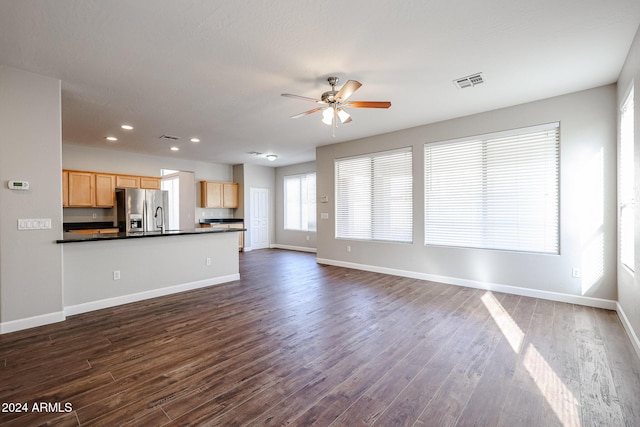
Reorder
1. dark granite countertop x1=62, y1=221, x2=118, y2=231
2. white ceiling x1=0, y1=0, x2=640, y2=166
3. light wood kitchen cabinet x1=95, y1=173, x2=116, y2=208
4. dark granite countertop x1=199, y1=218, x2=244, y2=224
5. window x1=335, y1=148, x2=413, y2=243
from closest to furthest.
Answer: white ceiling x1=0, y1=0, x2=640, y2=166 < window x1=335, y1=148, x2=413, y2=243 < dark granite countertop x1=62, y1=221, x2=118, y2=231 < light wood kitchen cabinet x1=95, y1=173, x2=116, y2=208 < dark granite countertop x1=199, y1=218, x2=244, y2=224

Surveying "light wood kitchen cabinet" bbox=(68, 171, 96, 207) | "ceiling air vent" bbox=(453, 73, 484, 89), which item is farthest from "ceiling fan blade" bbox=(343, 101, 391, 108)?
"light wood kitchen cabinet" bbox=(68, 171, 96, 207)

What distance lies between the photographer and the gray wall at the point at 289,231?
892 cm

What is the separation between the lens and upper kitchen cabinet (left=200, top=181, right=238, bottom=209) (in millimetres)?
8570

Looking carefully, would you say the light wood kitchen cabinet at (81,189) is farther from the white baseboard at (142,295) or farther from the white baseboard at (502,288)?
the white baseboard at (502,288)

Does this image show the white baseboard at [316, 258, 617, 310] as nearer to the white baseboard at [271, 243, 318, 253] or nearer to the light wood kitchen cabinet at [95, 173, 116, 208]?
the white baseboard at [271, 243, 318, 253]

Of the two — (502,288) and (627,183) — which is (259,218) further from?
(627,183)

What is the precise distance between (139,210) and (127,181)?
34.3 inches

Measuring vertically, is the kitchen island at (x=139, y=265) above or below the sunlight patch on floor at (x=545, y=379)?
above

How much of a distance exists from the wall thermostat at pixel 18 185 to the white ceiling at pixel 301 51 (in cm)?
122

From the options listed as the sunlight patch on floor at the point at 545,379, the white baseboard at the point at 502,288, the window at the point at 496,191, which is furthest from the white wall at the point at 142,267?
the sunlight patch on floor at the point at 545,379

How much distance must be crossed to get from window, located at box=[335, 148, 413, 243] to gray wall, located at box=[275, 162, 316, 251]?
2.41 meters

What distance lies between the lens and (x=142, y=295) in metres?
4.18

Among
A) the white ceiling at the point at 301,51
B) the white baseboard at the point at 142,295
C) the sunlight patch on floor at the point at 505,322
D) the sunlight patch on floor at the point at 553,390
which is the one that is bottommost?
the sunlight patch on floor at the point at 553,390

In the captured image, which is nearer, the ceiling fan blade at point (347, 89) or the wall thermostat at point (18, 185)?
the ceiling fan blade at point (347, 89)
